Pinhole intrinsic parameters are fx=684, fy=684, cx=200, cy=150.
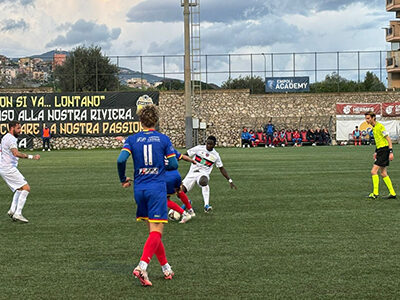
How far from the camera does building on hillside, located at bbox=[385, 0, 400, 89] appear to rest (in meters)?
74.8

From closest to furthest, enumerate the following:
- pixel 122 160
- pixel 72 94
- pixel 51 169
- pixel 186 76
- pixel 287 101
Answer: pixel 122 160
pixel 51 169
pixel 186 76
pixel 72 94
pixel 287 101

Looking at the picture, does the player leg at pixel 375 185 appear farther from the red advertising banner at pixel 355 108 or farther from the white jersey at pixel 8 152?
the red advertising banner at pixel 355 108

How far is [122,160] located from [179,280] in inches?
60.6

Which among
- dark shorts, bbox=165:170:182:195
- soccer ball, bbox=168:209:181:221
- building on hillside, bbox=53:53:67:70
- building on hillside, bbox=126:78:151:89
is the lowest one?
soccer ball, bbox=168:209:181:221

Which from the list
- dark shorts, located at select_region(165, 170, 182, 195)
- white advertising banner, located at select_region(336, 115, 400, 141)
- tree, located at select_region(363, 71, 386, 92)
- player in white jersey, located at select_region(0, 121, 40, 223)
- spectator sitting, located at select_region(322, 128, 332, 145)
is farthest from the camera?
tree, located at select_region(363, 71, 386, 92)

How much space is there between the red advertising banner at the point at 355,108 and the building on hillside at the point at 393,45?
21.7 meters

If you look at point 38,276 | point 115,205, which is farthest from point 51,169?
point 38,276

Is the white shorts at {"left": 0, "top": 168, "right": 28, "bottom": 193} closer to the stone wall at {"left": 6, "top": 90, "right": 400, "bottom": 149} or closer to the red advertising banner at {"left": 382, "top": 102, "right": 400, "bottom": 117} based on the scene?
the stone wall at {"left": 6, "top": 90, "right": 400, "bottom": 149}

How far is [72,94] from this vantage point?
5181cm

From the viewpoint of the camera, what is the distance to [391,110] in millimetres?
54406

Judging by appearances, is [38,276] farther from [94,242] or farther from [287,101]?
[287,101]

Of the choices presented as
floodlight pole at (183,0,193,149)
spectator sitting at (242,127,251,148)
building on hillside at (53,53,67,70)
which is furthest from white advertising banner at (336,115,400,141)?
building on hillside at (53,53,67,70)

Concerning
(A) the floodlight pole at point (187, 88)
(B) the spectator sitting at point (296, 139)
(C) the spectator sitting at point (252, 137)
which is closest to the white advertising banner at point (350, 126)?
(B) the spectator sitting at point (296, 139)

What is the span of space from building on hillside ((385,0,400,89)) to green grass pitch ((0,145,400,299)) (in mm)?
59859
